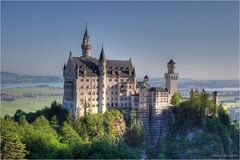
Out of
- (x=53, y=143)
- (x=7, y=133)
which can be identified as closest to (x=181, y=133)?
(x=53, y=143)

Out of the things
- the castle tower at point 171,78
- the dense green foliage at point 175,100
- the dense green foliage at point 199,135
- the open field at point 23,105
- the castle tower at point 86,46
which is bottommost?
the dense green foliage at point 199,135

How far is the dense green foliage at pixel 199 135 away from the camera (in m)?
78.0

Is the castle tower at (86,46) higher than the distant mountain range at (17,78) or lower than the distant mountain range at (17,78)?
higher

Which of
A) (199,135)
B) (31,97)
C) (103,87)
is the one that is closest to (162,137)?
(199,135)

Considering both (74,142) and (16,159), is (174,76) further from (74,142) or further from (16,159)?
(16,159)

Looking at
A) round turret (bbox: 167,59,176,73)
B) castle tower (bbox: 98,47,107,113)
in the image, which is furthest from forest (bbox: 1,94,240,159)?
round turret (bbox: 167,59,176,73)

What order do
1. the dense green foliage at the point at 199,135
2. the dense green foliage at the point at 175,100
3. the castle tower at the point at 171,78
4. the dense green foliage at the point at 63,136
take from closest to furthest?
the dense green foliage at the point at 63,136
the dense green foliage at the point at 199,135
the dense green foliage at the point at 175,100
the castle tower at the point at 171,78

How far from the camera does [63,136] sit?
6931 centimetres

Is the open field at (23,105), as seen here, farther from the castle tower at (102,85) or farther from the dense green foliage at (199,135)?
the dense green foliage at (199,135)

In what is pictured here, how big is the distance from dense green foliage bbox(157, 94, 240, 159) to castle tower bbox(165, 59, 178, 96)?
15.5 feet

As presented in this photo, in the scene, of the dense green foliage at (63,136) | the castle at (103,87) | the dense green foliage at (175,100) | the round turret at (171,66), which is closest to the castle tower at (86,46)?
the castle at (103,87)

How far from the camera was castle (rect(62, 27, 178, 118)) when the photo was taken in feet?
254

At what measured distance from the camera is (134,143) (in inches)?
3125

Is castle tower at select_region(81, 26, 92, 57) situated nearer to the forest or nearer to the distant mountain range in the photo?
the forest
